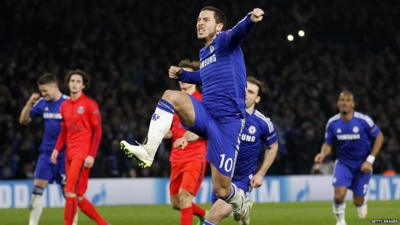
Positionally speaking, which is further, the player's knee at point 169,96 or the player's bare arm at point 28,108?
the player's bare arm at point 28,108

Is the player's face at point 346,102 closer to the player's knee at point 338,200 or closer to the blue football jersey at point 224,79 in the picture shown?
the player's knee at point 338,200

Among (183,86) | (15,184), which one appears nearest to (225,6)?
(15,184)

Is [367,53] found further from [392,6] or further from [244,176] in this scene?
[244,176]

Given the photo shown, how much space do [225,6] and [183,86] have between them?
19.2m

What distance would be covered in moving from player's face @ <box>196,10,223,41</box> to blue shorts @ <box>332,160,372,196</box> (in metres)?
6.88

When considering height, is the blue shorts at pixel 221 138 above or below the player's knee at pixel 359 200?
above

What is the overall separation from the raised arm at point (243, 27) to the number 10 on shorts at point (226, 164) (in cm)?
113

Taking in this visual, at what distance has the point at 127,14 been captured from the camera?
29.0 metres

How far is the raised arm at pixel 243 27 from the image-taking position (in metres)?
8.23

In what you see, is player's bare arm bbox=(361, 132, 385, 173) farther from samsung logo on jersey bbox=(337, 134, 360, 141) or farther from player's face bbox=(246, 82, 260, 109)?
player's face bbox=(246, 82, 260, 109)

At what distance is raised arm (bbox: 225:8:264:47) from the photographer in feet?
27.0

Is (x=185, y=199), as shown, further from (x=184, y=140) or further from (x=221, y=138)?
(x=221, y=138)

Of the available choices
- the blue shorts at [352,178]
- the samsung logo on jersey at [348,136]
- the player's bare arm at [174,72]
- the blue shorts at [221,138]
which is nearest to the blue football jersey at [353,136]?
the samsung logo on jersey at [348,136]

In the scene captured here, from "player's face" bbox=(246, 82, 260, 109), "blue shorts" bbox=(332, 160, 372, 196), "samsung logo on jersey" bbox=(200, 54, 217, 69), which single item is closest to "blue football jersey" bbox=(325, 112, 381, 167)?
"blue shorts" bbox=(332, 160, 372, 196)
